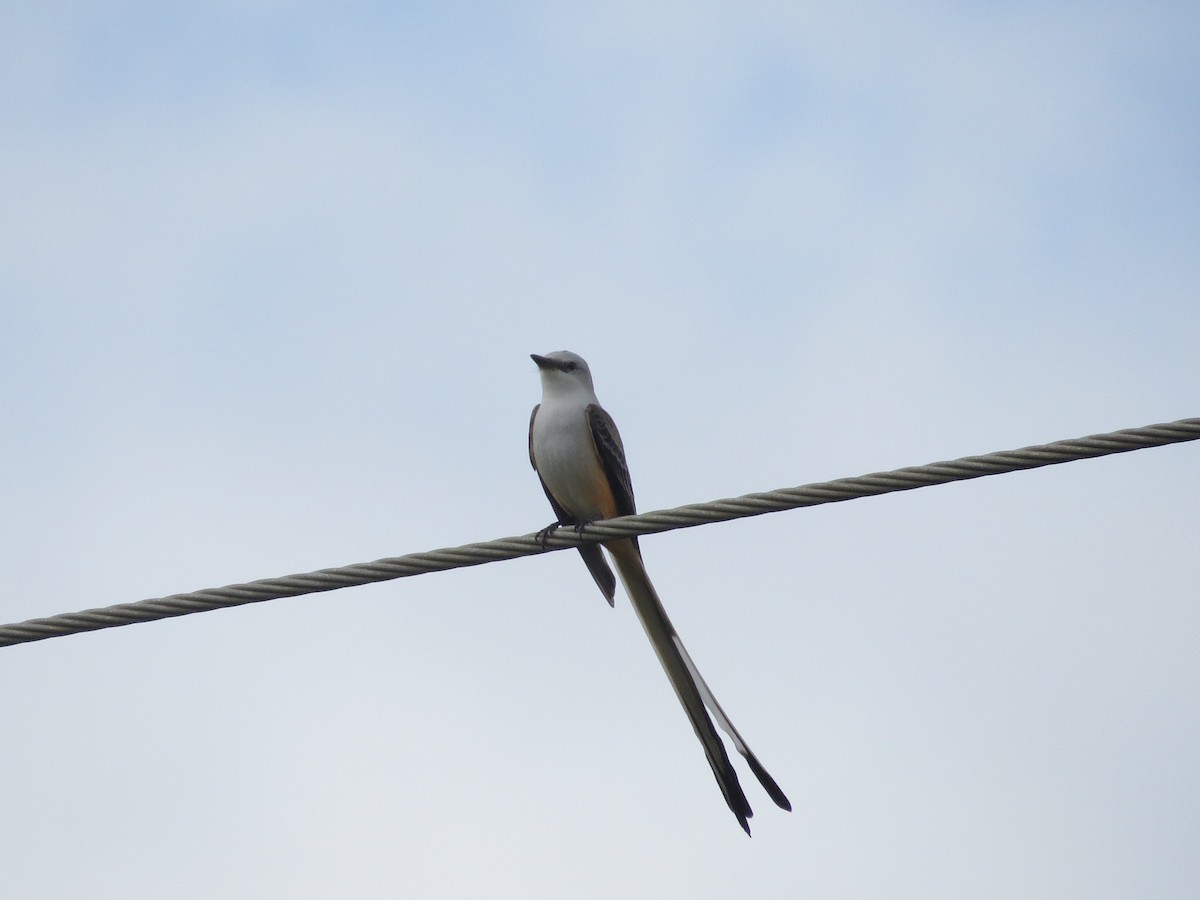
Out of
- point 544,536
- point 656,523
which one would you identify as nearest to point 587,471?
point 544,536

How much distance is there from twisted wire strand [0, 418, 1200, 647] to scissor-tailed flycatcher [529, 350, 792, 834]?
3.31ft

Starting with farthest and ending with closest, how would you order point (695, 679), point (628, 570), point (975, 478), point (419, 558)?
1. point (628, 570)
2. point (695, 679)
3. point (419, 558)
4. point (975, 478)

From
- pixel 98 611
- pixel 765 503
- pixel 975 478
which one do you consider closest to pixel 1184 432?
pixel 975 478

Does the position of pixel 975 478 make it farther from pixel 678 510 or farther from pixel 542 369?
pixel 542 369

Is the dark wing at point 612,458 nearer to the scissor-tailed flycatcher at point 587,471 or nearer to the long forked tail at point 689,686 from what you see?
the scissor-tailed flycatcher at point 587,471

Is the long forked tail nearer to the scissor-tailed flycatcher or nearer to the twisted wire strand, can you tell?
the scissor-tailed flycatcher

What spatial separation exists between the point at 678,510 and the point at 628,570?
4.14ft

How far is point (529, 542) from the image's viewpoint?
3439 millimetres

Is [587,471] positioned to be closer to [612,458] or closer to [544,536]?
[612,458]

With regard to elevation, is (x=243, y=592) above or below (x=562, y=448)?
below

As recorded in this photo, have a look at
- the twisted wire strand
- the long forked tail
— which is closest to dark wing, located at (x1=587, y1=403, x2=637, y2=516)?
the long forked tail

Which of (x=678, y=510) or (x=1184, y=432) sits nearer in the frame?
(x=1184, y=432)

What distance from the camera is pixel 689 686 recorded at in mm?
4109

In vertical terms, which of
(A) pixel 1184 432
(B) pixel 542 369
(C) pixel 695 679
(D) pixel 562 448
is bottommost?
(C) pixel 695 679
